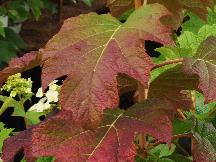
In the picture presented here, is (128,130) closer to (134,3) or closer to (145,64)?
(145,64)

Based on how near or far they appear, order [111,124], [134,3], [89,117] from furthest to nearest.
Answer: [134,3], [111,124], [89,117]

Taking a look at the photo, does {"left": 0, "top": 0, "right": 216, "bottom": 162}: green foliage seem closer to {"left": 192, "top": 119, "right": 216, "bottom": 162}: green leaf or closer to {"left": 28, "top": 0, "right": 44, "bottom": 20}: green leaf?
{"left": 192, "top": 119, "right": 216, "bottom": 162}: green leaf

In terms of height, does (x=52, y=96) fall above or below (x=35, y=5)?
above

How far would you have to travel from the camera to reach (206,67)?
1.06 meters

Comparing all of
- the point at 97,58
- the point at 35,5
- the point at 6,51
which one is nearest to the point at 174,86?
the point at 97,58

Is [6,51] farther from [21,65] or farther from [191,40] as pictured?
[21,65]

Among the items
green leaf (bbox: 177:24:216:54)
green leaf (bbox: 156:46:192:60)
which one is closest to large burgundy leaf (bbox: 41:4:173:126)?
green leaf (bbox: 156:46:192:60)

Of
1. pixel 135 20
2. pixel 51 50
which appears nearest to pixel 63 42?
pixel 51 50

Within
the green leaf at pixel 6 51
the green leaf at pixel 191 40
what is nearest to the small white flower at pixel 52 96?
the green leaf at pixel 191 40

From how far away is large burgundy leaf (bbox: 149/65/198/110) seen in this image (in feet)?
3.76

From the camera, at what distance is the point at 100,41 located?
1033 millimetres

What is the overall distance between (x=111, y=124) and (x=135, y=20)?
192mm

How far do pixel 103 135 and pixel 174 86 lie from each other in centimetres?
19

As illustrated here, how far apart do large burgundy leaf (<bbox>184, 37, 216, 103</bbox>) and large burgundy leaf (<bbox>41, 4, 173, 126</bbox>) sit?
0.08 metres
